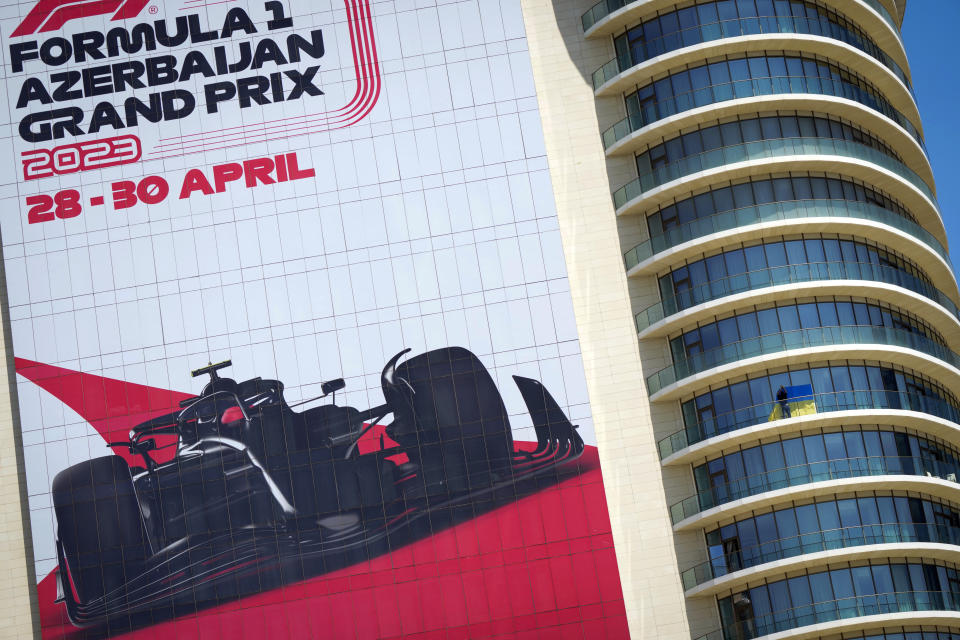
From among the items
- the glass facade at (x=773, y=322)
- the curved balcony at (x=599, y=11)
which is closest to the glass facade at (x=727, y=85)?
the curved balcony at (x=599, y=11)

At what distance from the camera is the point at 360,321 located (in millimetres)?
65938

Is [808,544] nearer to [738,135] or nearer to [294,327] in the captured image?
[738,135]

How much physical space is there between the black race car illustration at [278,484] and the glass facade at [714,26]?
58.7 feet

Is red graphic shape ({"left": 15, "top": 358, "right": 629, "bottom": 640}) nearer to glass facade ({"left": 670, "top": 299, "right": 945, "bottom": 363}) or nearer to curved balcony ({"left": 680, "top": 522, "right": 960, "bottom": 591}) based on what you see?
curved balcony ({"left": 680, "top": 522, "right": 960, "bottom": 591})

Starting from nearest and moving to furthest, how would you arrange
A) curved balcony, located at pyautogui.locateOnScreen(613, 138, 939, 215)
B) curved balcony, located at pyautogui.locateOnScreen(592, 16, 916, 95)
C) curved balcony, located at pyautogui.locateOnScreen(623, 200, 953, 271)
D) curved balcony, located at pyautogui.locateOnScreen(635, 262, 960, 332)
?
curved balcony, located at pyautogui.locateOnScreen(635, 262, 960, 332) → curved balcony, located at pyautogui.locateOnScreen(623, 200, 953, 271) → curved balcony, located at pyautogui.locateOnScreen(613, 138, 939, 215) → curved balcony, located at pyautogui.locateOnScreen(592, 16, 916, 95)

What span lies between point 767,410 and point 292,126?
2792 cm

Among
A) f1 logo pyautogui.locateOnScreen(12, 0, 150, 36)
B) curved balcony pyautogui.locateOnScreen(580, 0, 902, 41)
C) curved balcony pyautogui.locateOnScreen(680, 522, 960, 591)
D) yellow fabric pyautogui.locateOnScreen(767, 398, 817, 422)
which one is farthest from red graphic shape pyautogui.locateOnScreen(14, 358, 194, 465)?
yellow fabric pyautogui.locateOnScreen(767, 398, 817, 422)

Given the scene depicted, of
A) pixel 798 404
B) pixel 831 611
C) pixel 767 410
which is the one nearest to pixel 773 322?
pixel 798 404

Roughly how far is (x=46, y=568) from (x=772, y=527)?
3440 cm

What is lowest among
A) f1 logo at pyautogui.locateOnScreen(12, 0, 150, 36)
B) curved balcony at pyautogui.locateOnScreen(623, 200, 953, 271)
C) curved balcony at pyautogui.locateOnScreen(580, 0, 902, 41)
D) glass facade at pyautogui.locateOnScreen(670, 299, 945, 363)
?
glass facade at pyautogui.locateOnScreen(670, 299, 945, 363)

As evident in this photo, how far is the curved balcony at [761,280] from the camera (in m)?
64.0

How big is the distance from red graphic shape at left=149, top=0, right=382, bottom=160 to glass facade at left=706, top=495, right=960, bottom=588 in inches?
1092

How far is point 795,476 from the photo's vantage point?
202 ft

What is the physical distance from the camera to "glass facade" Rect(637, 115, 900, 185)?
6606 cm
